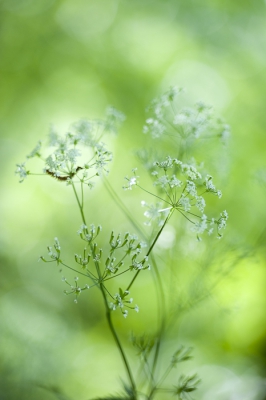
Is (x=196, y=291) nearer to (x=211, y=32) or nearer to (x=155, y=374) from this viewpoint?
(x=155, y=374)

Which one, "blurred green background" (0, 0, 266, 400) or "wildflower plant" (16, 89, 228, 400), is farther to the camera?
"blurred green background" (0, 0, 266, 400)

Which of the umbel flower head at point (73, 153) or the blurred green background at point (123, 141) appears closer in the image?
the umbel flower head at point (73, 153)

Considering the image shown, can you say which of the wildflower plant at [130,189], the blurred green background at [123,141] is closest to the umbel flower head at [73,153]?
the wildflower plant at [130,189]

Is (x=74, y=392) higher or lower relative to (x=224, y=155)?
lower

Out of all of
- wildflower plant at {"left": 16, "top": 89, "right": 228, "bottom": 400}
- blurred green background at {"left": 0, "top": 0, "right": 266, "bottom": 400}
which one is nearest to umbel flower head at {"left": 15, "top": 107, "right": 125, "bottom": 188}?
wildflower plant at {"left": 16, "top": 89, "right": 228, "bottom": 400}

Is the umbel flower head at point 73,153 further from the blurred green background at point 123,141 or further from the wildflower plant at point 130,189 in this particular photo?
the blurred green background at point 123,141

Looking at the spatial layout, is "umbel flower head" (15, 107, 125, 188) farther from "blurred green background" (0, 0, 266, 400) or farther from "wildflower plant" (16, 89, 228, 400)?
"blurred green background" (0, 0, 266, 400)

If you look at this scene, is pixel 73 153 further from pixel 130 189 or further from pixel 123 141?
pixel 123 141

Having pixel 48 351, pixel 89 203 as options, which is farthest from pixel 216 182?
pixel 48 351
